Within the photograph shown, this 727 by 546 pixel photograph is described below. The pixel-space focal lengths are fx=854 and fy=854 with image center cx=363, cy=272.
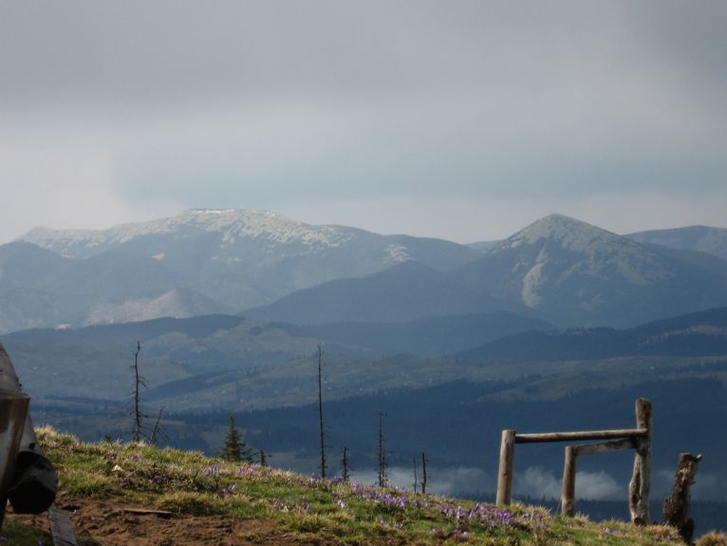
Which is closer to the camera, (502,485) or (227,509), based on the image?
(227,509)

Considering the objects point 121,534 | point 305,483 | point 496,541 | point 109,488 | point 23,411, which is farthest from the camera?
point 305,483

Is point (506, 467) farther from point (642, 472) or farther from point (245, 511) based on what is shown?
point (245, 511)

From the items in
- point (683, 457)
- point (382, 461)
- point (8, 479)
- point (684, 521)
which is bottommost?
point (382, 461)

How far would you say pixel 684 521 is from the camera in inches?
950

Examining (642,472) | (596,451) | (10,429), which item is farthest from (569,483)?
(10,429)

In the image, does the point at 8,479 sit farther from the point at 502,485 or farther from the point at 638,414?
the point at 638,414

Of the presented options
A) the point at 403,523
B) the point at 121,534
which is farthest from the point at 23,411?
the point at 403,523

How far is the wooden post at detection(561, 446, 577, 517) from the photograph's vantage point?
77.4 ft

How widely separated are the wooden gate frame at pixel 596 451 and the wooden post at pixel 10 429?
14069 millimetres

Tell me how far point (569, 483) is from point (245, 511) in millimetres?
11510

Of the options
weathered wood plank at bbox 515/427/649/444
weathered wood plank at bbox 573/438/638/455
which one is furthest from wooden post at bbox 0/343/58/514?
weathered wood plank at bbox 573/438/638/455

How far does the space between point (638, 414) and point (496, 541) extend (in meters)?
11.9

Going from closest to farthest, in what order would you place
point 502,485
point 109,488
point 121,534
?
point 121,534 < point 109,488 < point 502,485

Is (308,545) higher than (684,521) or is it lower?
higher
